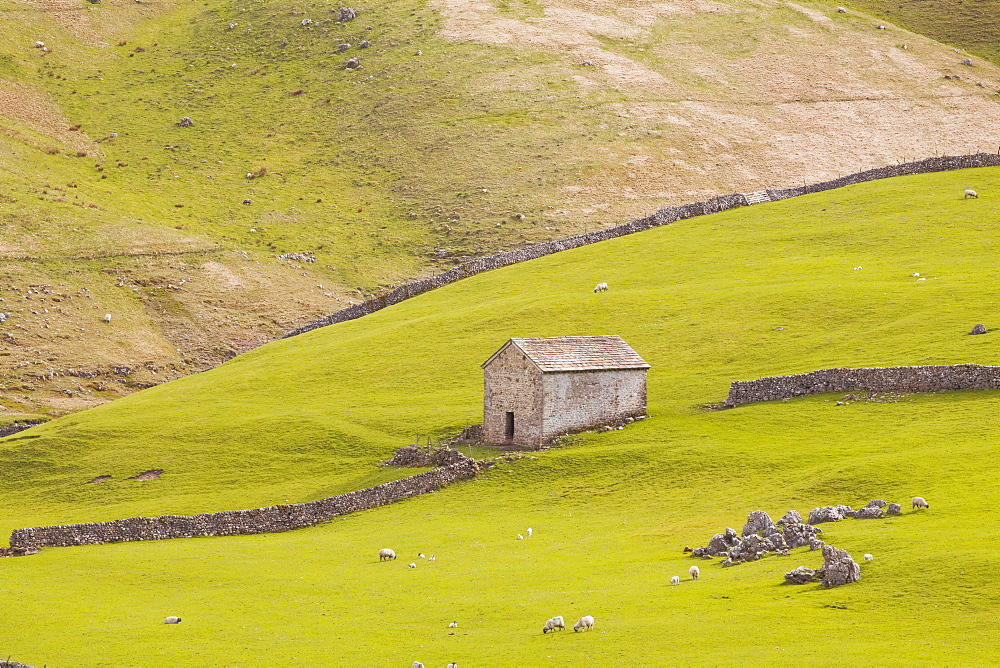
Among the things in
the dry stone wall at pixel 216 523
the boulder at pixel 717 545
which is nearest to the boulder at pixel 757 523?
the boulder at pixel 717 545

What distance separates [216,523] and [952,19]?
464ft

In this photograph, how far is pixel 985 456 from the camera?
41562mm

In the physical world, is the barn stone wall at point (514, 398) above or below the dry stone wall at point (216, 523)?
above

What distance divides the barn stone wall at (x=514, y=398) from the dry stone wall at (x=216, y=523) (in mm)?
6450

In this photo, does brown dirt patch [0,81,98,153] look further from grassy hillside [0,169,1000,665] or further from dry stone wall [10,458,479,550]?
dry stone wall [10,458,479,550]

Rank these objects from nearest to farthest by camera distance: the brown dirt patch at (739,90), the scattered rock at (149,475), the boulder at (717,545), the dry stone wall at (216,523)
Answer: the boulder at (717,545) < the dry stone wall at (216,523) < the scattered rock at (149,475) < the brown dirt patch at (739,90)

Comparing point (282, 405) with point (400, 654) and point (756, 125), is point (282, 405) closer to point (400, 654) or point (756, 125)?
point (400, 654)

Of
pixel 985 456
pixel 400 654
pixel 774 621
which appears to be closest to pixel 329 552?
pixel 400 654

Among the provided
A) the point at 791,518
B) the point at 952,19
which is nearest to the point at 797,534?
the point at 791,518

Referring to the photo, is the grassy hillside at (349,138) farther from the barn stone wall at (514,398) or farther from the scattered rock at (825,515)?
the scattered rock at (825,515)

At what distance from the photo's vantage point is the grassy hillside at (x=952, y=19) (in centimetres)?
15362

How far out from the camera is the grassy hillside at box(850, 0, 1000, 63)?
504 feet

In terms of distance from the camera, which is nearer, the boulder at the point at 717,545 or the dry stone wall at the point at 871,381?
the boulder at the point at 717,545

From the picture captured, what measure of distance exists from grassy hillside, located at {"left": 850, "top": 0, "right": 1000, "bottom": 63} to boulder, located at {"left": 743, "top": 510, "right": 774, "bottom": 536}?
130581mm
